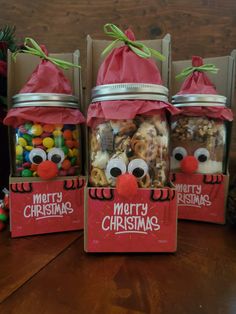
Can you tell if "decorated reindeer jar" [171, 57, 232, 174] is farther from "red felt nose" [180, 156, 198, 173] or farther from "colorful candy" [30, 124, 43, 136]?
"colorful candy" [30, 124, 43, 136]

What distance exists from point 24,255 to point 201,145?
420 millimetres

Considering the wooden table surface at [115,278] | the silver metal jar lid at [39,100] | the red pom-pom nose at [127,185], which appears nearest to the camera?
the wooden table surface at [115,278]

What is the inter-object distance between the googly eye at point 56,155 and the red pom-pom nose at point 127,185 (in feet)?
0.55

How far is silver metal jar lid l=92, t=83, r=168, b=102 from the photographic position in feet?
1.65

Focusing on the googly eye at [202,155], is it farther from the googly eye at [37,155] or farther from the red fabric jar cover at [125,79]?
the googly eye at [37,155]

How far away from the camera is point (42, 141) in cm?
61

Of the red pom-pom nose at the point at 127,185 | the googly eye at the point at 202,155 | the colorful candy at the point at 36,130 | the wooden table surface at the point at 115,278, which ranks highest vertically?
the colorful candy at the point at 36,130

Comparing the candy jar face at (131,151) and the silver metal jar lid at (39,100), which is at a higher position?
the silver metal jar lid at (39,100)

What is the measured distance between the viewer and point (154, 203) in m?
0.52

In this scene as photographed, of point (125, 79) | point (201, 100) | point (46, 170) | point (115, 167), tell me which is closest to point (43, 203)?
point (46, 170)

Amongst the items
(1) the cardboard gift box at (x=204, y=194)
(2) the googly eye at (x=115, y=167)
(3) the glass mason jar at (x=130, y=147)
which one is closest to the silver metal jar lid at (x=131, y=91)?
(3) the glass mason jar at (x=130, y=147)

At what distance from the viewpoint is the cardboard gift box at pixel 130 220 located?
0.52 m

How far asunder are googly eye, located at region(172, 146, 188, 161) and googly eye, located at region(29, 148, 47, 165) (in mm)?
282

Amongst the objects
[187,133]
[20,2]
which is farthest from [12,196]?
[20,2]
